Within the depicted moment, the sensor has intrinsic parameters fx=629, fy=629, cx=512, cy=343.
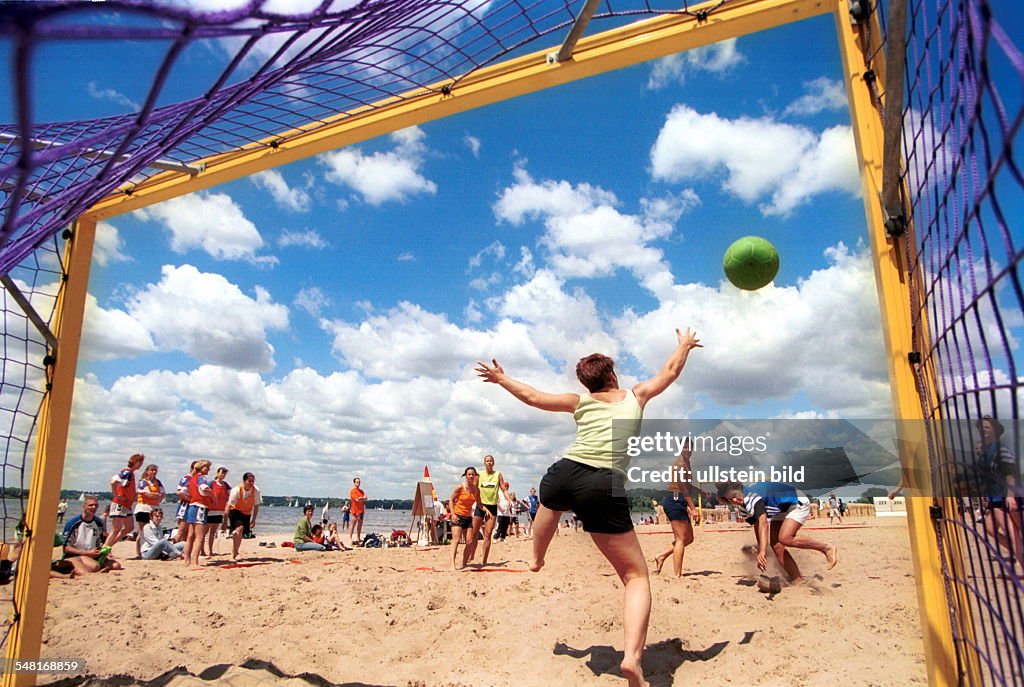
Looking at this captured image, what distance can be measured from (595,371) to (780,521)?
3.14 m

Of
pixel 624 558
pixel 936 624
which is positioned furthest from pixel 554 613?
pixel 936 624

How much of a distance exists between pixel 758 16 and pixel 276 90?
8.57 ft

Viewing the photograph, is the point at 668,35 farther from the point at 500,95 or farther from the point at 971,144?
the point at 971,144

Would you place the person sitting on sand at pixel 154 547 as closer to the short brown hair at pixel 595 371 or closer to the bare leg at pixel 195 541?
the bare leg at pixel 195 541

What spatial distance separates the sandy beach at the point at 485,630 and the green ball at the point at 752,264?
7.28 ft

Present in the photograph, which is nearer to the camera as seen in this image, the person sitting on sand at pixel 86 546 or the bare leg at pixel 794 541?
the bare leg at pixel 794 541

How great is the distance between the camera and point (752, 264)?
433cm

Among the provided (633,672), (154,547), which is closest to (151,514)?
(154,547)

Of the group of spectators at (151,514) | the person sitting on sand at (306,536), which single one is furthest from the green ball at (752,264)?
the person sitting on sand at (306,536)

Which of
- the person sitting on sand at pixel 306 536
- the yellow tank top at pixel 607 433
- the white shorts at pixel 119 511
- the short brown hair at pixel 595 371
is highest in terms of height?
the short brown hair at pixel 595 371

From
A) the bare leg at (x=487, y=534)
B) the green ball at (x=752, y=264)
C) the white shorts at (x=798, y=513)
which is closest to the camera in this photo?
the green ball at (x=752, y=264)

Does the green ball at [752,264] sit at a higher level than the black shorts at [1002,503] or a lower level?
higher

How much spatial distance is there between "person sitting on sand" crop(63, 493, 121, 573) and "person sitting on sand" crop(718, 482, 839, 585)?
7034mm

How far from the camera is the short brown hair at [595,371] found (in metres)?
3.29
